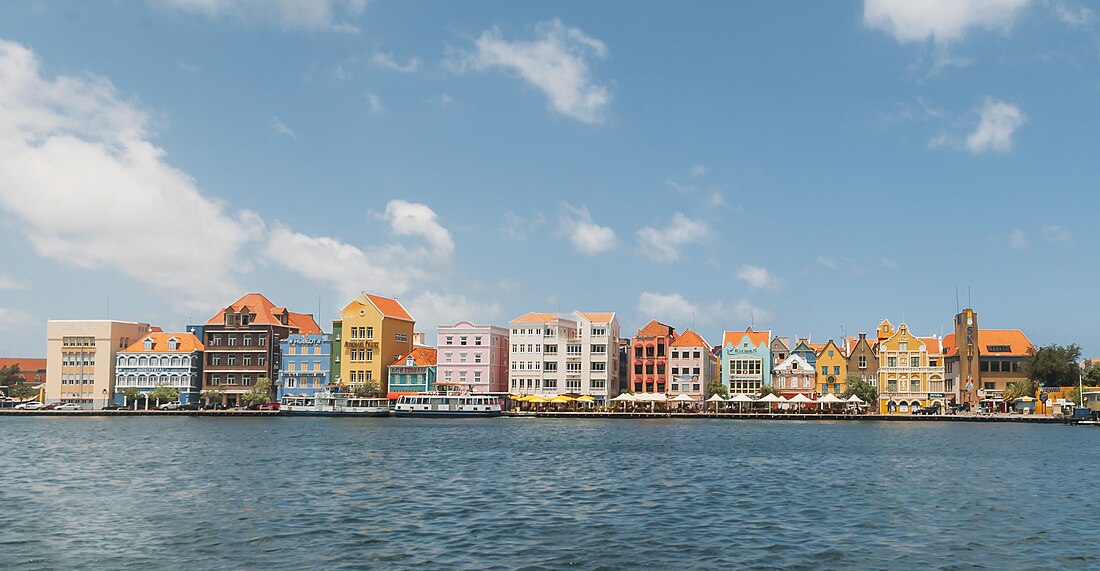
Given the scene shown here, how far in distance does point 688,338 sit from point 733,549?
11491 cm

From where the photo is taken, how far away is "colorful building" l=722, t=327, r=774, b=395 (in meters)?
143

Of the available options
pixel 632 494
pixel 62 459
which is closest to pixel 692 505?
pixel 632 494

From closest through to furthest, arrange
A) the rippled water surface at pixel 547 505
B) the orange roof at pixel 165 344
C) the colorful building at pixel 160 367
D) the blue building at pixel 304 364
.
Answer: the rippled water surface at pixel 547 505, the blue building at pixel 304 364, the colorful building at pixel 160 367, the orange roof at pixel 165 344

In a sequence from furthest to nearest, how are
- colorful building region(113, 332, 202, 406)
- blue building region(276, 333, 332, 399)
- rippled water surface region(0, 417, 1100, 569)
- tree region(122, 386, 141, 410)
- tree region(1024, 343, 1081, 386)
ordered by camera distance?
colorful building region(113, 332, 202, 406), tree region(122, 386, 141, 410), blue building region(276, 333, 332, 399), tree region(1024, 343, 1081, 386), rippled water surface region(0, 417, 1100, 569)

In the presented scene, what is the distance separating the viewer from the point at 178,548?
30031 millimetres

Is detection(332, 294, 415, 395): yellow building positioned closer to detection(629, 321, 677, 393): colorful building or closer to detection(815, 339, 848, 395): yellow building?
detection(629, 321, 677, 393): colorful building

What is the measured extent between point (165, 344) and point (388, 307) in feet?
122

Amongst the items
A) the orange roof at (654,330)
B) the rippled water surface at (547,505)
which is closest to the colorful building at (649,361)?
the orange roof at (654,330)

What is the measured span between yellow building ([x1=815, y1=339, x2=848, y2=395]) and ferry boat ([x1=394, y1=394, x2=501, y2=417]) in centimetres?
4638

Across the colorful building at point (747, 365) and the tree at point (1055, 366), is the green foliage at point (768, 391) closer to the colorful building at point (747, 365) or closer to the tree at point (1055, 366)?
the colorful building at point (747, 365)

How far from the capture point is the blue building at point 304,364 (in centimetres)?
15000

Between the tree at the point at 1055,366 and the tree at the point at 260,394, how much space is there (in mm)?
109187

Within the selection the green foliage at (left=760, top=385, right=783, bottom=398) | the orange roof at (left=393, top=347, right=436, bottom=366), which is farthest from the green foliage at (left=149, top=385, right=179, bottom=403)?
the green foliage at (left=760, top=385, right=783, bottom=398)

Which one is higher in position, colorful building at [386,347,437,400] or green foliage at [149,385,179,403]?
colorful building at [386,347,437,400]
